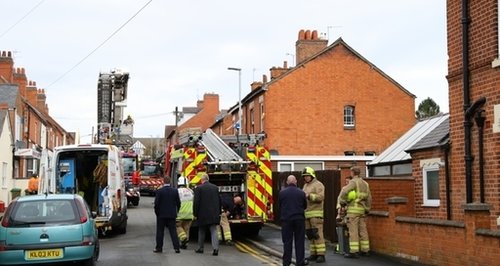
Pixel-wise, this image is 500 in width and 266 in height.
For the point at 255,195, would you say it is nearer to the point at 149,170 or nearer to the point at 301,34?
the point at 301,34

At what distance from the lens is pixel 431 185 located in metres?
15.0

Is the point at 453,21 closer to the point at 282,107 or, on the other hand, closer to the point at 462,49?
the point at 462,49

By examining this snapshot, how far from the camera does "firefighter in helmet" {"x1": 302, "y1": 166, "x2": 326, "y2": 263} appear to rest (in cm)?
1291

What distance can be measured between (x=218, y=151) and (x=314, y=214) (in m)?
5.02

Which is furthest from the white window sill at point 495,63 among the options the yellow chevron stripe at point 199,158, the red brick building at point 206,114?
the red brick building at point 206,114

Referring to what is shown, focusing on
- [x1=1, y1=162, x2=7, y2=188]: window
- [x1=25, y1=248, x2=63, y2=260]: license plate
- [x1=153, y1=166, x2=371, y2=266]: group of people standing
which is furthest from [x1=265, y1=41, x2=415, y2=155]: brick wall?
[x1=25, y1=248, x2=63, y2=260]: license plate

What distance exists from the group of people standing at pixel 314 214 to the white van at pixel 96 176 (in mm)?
6688

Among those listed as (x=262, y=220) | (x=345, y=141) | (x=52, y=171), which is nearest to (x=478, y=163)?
(x=262, y=220)

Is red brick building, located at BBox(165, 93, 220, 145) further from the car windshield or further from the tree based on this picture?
the car windshield

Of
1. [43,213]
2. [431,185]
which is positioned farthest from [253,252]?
[43,213]

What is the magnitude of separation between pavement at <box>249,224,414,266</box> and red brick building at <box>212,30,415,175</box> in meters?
14.3

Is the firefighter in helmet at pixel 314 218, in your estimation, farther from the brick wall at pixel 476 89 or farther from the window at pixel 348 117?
the window at pixel 348 117

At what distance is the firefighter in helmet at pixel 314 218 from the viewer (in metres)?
12.9

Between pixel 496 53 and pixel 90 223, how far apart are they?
773 centimetres
